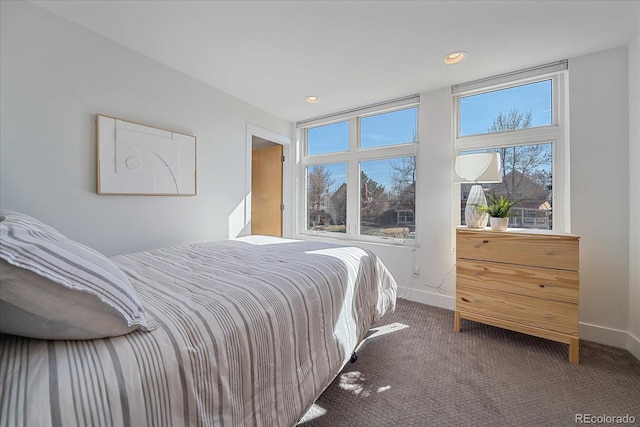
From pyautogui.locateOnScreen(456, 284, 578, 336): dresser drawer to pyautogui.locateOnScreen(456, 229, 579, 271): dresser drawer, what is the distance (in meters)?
0.29

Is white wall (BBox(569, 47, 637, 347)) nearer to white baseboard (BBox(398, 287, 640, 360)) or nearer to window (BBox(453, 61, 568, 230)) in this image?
white baseboard (BBox(398, 287, 640, 360))

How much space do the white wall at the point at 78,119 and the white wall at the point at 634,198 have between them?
3.67 meters

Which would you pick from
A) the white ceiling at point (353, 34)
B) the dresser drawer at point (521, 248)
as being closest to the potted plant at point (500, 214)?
the dresser drawer at point (521, 248)

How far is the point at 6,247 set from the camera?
54 centimetres

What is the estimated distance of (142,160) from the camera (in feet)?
7.07

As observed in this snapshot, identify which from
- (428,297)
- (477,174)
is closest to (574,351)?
(428,297)

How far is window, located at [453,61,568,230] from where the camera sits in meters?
2.36

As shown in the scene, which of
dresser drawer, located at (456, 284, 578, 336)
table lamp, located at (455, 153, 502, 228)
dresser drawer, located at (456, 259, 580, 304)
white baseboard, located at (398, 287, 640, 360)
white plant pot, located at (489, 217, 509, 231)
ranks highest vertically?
table lamp, located at (455, 153, 502, 228)

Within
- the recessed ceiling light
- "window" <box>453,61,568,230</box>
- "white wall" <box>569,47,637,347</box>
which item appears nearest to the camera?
"white wall" <box>569,47,637,347</box>

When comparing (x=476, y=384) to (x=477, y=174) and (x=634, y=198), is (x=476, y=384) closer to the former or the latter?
(x=477, y=174)

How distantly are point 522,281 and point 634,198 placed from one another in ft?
3.36

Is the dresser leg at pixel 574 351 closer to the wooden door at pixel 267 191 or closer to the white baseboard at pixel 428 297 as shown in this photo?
the white baseboard at pixel 428 297

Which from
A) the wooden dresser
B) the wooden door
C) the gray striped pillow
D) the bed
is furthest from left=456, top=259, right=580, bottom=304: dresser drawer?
the wooden door

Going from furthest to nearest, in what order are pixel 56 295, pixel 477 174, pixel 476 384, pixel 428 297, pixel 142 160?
pixel 428 297 → pixel 477 174 → pixel 142 160 → pixel 476 384 → pixel 56 295
